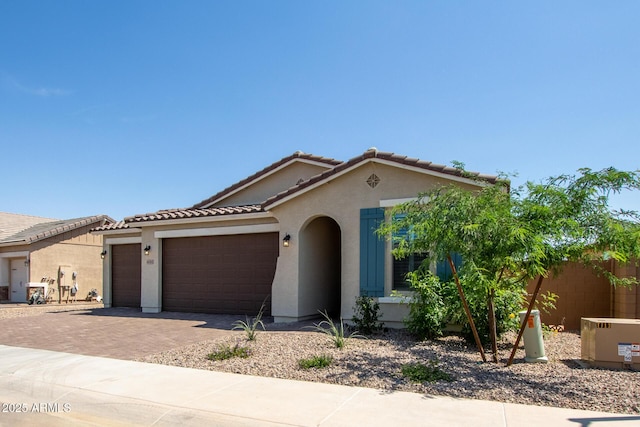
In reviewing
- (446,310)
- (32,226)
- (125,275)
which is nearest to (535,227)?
(446,310)

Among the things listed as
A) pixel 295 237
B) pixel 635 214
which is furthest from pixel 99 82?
pixel 635 214

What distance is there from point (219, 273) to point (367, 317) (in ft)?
21.2

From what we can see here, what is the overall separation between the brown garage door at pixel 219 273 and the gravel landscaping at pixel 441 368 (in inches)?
151

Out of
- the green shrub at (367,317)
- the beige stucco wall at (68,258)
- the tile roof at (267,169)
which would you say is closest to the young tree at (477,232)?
the green shrub at (367,317)

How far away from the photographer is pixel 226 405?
6.05 meters

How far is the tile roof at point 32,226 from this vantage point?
24.2 metres

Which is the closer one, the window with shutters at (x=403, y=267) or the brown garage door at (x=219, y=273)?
the window with shutters at (x=403, y=267)

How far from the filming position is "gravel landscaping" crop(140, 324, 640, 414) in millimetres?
6164

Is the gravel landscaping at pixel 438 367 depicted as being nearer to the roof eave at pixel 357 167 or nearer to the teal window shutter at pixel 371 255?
the teal window shutter at pixel 371 255

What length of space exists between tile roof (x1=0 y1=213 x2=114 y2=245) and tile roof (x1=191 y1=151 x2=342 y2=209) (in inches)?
428

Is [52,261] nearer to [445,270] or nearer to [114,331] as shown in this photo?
[114,331]

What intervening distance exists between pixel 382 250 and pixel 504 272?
3.59m

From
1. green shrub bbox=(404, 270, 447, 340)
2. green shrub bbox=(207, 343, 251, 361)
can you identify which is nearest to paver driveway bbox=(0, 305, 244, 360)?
green shrub bbox=(207, 343, 251, 361)

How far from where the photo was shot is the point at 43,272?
24.4 meters
